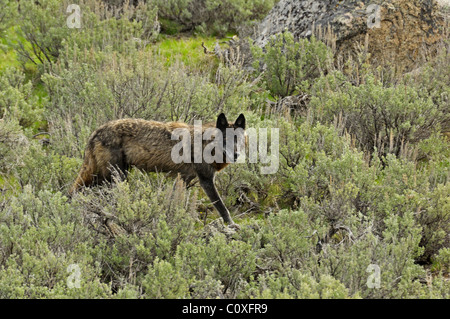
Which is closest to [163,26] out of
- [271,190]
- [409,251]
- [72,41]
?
[72,41]

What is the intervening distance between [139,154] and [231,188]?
4.43ft

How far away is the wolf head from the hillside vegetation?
2.10 feet

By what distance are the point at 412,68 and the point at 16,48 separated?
7310 mm

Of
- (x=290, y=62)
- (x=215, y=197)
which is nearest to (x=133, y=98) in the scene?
(x=215, y=197)

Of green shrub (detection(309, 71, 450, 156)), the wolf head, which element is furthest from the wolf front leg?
green shrub (detection(309, 71, 450, 156))

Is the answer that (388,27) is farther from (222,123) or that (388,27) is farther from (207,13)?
(222,123)

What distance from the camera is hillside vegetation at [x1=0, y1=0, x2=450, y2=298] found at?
468 centimetres

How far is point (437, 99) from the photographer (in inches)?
305

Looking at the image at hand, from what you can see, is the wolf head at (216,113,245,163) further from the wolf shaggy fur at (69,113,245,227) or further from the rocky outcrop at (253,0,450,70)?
the rocky outcrop at (253,0,450,70)

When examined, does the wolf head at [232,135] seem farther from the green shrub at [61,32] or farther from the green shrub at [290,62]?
the green shrub at [61,32]

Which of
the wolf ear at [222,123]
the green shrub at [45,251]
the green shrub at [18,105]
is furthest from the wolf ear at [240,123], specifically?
the green shrub at [18,105]

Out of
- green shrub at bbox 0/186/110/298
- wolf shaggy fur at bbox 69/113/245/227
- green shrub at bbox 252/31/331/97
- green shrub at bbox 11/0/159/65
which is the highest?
green shrub at bbox 11/0/159/65

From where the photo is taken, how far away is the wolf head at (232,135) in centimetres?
601
